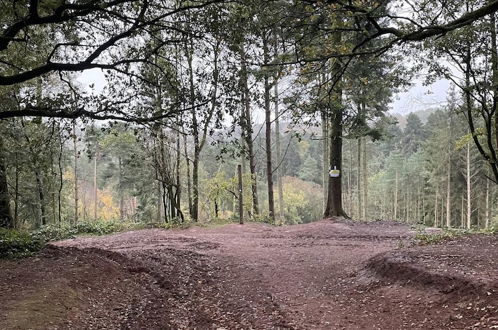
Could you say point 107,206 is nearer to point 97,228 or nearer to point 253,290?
point 97,228

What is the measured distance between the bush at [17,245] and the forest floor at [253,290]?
0.28m

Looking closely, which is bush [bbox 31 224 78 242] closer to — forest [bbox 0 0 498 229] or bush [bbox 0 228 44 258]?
forest [bbox 0 0 498 229]

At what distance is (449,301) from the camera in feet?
14.7

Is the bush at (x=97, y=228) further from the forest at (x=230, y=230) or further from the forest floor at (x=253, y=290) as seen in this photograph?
the forest floor at (x=253, y=290)

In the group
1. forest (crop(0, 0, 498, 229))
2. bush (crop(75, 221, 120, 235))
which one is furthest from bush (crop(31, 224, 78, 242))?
forest (crop(0, 0, 498, 229))

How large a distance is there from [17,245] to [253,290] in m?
4.55

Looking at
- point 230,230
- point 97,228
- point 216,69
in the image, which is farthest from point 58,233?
point 216,69

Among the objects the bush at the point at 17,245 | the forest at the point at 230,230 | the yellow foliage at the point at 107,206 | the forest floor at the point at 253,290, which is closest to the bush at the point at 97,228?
the forest at the point at 230,230

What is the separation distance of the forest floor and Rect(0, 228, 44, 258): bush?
0.92 ft

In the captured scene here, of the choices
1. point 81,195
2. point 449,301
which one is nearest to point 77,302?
point 449,301

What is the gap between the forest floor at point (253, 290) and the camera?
14.7 ft

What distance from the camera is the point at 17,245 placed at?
7250 mm

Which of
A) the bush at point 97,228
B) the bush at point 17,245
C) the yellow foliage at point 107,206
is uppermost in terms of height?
the bush at point 17,245

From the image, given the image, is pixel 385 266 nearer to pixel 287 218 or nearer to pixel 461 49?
pixel 461 49
